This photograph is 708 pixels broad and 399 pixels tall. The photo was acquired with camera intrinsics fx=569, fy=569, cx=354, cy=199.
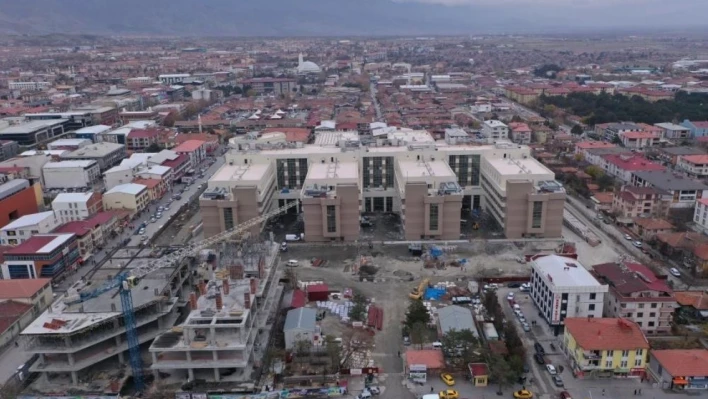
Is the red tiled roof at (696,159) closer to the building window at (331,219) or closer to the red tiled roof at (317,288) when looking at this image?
the building window at (331,219)

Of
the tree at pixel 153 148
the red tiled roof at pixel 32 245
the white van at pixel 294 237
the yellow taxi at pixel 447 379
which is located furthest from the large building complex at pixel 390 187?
the tree at pixel 153 148

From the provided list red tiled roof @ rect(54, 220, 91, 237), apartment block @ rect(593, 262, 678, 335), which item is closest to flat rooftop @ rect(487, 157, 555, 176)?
apartment block @ rect(593, 262, 678, 335)

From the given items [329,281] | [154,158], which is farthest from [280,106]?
[329,281]

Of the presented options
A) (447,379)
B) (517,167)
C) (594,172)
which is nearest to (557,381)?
(447,379)

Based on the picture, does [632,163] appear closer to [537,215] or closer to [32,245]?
[537,215]

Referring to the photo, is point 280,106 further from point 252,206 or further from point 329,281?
point 329,281
